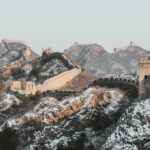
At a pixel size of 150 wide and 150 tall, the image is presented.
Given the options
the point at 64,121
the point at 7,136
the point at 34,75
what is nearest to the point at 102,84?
Result: the point at 64,121

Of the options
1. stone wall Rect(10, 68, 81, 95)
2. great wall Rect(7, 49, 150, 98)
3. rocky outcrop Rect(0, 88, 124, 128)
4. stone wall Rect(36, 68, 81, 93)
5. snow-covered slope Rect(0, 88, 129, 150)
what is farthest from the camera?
stone wall Rect(36, 68, 81, 93)

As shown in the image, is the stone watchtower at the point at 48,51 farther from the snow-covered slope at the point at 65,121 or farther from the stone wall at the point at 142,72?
the stone wall at the point at 142,72

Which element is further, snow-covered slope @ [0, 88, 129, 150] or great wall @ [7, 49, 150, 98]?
snow-covered slope @ [0, 88, 129, 150]

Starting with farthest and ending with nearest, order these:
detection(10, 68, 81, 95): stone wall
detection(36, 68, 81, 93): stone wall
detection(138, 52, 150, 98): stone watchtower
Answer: detection(36, 68, 81, 93): stone wall, detection(10, 68, 81, 95): stone wall, detection(138, 52, 150, 98): stone watchtower

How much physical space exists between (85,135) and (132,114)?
11.5m

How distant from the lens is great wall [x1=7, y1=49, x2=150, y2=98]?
389 ft

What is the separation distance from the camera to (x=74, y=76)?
559ft

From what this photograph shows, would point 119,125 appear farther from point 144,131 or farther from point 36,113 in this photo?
point 36,113

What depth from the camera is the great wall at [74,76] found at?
11856 cm

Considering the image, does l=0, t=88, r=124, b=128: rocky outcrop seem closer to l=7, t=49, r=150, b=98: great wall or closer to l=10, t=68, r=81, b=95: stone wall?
l=7, t=49, r=150, b=98: great wall

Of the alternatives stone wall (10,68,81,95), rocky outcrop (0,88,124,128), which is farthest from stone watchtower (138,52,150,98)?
stone wall (10,68,81,95)

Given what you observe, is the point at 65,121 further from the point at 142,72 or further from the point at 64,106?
the point at 142,72

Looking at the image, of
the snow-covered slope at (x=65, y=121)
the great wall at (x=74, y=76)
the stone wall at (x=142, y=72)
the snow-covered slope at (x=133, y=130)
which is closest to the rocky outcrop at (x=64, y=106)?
the snow-covered slope at (x=65, y=121)

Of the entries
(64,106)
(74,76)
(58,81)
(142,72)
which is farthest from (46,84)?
(142,72)
